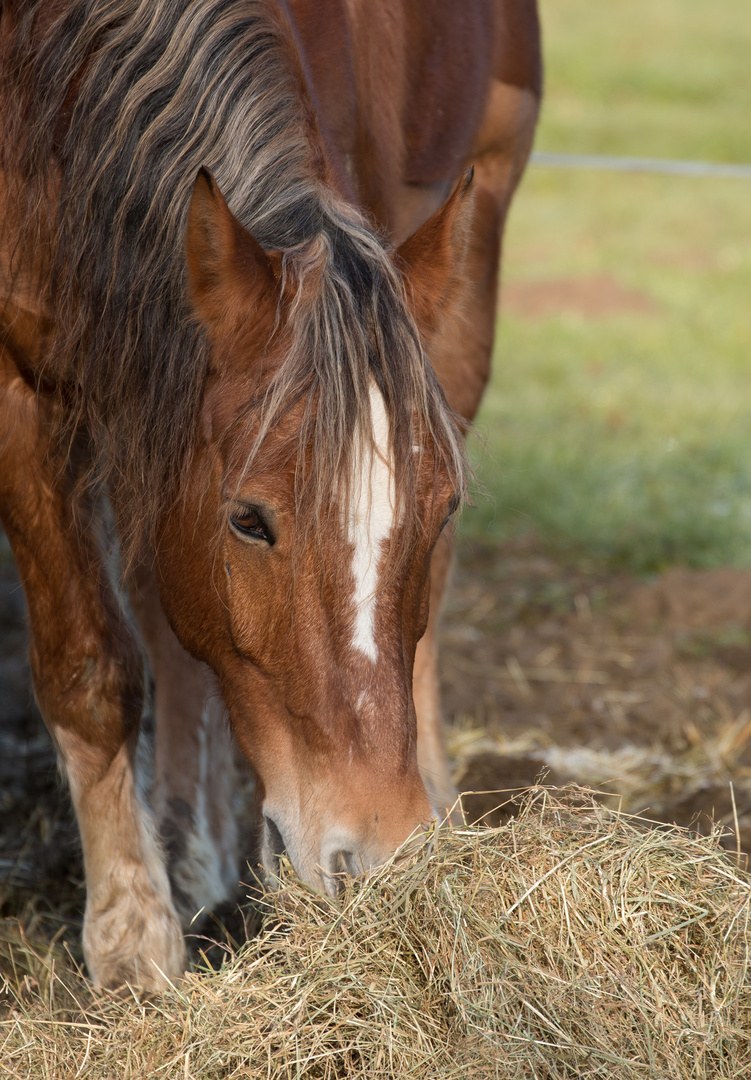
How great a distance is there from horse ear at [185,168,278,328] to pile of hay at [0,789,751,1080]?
918 mm

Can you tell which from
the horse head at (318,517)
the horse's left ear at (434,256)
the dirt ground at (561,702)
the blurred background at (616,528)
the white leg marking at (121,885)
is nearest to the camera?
the horse head at (318,517)

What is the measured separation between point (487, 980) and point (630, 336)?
812cm

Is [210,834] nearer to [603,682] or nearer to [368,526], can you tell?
[368,526]

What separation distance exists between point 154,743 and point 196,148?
168cm

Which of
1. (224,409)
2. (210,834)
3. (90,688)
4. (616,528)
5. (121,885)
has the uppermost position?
(224,409)

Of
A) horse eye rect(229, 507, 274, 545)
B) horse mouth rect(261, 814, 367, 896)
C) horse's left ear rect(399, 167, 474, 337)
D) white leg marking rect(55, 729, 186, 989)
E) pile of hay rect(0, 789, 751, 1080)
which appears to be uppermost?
horse's left ear rect(399, 167, 474, 337)

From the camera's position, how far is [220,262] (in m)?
1.84

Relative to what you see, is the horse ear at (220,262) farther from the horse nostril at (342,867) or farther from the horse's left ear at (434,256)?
the horse nostril at (342,867)

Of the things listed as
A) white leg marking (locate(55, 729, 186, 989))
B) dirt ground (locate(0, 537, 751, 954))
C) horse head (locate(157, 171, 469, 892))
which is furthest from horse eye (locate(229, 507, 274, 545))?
dirt ground (locate(0, 537, 751, 954))

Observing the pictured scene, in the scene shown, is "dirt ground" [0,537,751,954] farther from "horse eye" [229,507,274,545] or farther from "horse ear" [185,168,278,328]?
"horse ear" [185,168,278,328]

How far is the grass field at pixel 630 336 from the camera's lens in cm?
547

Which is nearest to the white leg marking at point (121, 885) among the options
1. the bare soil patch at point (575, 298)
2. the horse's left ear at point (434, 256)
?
the horse's left ear at point (434, 256)

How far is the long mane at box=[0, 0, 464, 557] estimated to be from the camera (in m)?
1.83

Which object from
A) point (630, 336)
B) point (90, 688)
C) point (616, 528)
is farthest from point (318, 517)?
point (630, 336)
